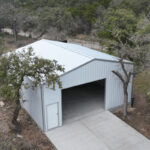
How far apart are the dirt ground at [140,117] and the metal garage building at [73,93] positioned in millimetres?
1045

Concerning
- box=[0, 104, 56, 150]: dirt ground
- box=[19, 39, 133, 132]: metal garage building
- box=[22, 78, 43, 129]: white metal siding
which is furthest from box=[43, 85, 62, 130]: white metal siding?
box=[0, 104, 56, 150]: dirt ground

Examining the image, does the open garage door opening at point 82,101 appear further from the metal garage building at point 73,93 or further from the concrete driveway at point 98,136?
the concrete driveway at point 98,136

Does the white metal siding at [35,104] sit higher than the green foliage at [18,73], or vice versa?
the green foliage at [18,73]

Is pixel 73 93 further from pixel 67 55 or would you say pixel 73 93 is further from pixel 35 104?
pixel 35 104

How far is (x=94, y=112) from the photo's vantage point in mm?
11930

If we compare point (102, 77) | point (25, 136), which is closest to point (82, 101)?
point (102, 77)

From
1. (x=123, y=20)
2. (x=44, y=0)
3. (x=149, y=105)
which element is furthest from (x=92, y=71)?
(x=44, y=0)

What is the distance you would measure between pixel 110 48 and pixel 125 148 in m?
10.6

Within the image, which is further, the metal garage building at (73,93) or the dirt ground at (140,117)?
the dirt ground at (140,117)

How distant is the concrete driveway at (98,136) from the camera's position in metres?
9.07

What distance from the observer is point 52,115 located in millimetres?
10102

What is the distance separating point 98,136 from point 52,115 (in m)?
2.53

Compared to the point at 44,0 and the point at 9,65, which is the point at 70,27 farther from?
the point at 9,65

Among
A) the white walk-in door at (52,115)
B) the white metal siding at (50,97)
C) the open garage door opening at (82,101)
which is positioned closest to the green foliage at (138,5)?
the open garage door opening at (82,101)
